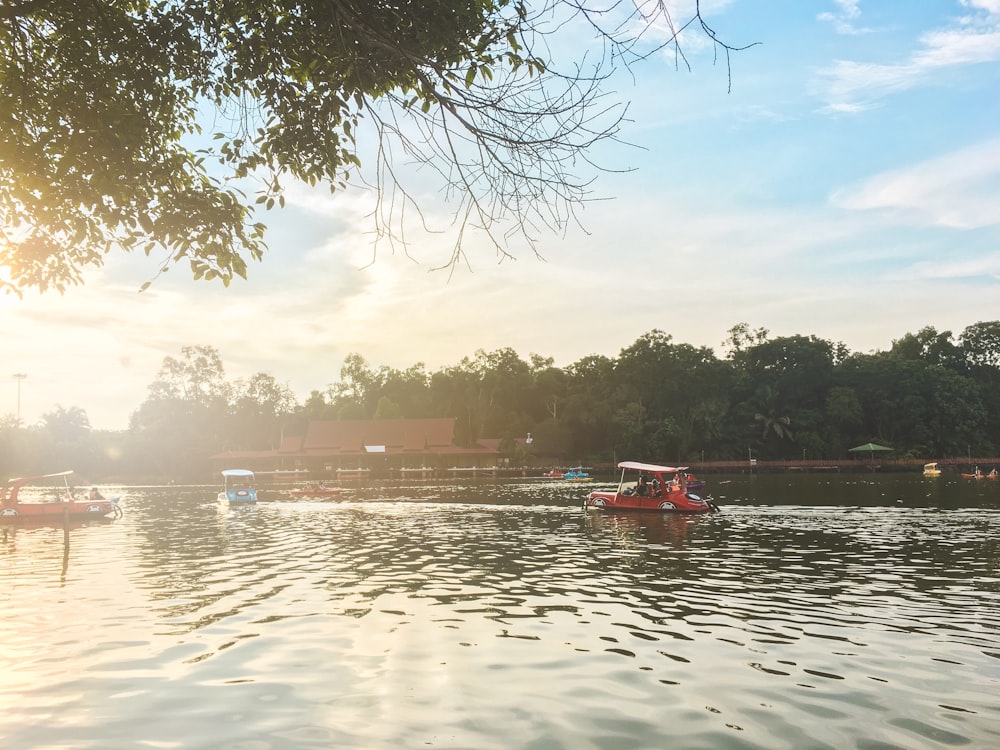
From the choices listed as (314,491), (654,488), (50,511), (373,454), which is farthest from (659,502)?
(373,454)

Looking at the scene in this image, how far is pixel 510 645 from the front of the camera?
10625mm

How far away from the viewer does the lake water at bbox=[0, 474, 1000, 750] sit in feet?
24.1

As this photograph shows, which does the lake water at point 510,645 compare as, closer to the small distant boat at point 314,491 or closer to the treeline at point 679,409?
the small distant boat at point 314,491

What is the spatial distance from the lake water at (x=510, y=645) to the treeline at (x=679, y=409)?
79432mm

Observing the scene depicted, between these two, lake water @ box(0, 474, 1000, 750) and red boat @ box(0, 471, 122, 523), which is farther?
red boat @ box(0, 471, 122, 523)

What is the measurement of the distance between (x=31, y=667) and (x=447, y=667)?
18.8 ft

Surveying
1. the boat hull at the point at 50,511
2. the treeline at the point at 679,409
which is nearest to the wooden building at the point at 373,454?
the treeline at the point at 679,409

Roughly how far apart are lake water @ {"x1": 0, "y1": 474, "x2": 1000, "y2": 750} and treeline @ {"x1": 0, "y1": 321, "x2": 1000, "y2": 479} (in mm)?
79432

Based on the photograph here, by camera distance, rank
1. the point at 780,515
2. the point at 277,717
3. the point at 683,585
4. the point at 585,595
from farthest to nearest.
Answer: the point at 780,515 < the point at 683,585 < the point at 585,595 < the point at 277,717

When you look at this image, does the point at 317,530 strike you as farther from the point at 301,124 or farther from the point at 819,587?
the point at 301,124

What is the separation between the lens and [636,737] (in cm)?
702

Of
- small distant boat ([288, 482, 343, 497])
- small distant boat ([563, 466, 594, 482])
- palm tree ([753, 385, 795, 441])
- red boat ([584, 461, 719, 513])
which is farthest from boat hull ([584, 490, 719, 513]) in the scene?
palm tree ([753, 385, 795, 441])

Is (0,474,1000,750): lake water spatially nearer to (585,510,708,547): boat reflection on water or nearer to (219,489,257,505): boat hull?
(585,510,708,547): boat reflection on water

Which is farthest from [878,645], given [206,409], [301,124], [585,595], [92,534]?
[206,409]
